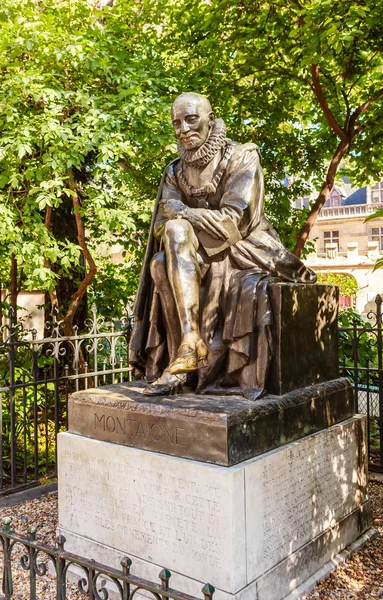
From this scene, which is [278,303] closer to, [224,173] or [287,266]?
[287,266]

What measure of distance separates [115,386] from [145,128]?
3.63 meters

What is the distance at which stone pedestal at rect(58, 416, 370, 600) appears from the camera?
2.88 metres

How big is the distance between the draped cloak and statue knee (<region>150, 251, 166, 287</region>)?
0.21 meters

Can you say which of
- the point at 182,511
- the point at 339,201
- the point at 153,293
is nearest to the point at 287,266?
the point at 153,293

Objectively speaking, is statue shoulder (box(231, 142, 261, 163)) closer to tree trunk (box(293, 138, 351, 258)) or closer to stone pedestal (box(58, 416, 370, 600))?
stone pedestal (box(58, 416, 370, 600))

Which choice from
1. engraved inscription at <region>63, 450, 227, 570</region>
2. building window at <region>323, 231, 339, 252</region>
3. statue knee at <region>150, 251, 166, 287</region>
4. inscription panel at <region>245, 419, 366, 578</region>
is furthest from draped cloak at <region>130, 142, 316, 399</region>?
building window at <region>323, 231, 339, 252</region>

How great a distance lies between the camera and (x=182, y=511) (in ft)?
9.93

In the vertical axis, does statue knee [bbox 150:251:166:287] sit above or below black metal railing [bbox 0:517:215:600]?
above

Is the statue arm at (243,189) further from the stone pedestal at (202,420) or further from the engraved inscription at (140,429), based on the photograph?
the engraved inscription at (140,429)

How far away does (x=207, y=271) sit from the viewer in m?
3.75

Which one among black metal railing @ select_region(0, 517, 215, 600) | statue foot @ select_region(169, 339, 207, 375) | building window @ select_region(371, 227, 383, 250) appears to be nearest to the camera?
black metal railing @ select_region(0, 517, 215, 600)

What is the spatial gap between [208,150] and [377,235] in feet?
126

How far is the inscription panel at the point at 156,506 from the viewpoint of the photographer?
9.36 feet

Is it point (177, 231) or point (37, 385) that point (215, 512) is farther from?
point (37, 385)
